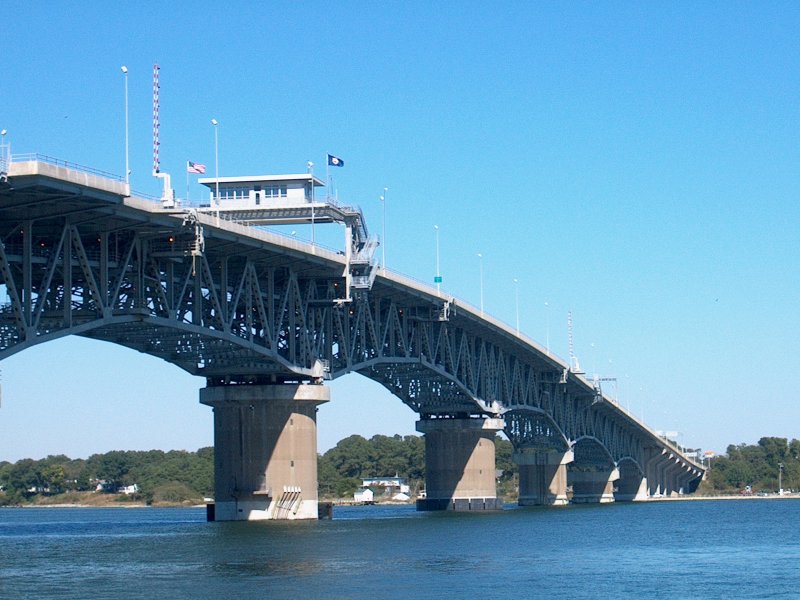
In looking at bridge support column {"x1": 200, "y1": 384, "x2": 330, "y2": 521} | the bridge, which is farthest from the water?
the bridge

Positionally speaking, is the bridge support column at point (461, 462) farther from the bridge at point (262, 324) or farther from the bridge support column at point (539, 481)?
the bridge support column at point (539, 481)

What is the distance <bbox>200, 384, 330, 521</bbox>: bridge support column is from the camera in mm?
104000

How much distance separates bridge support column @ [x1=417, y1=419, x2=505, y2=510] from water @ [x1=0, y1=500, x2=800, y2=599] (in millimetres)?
27032

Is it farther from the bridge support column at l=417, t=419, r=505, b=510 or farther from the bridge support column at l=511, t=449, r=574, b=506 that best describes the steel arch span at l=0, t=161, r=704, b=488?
the bridge support column at l=511, t=449, r=574, b=506

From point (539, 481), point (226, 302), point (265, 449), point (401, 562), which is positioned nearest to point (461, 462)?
point (539, 481)

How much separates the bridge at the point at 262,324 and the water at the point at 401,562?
286 inches

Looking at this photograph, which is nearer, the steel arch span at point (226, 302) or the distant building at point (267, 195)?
the steel arch span at point (226, 302)

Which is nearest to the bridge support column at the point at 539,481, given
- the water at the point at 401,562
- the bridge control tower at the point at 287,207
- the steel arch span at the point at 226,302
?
the steel arch span at the point at 226,302

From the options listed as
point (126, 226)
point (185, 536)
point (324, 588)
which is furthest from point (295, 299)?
point (324, 588)

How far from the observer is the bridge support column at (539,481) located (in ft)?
593

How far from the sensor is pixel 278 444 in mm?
104188

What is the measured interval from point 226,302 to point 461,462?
59.9m

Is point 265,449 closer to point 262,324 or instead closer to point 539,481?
point 262,324

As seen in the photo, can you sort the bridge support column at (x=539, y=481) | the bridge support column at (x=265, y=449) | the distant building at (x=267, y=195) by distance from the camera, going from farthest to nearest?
the bridge support column at (x=539, y=481) < the distant building at (x=267, y=195) < the bridge support column at (x=265, y=449)
